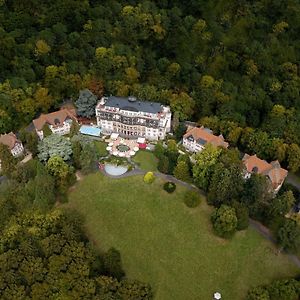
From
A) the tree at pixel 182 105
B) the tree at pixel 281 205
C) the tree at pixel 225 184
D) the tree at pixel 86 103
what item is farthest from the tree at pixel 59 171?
the tree at pixel 281 205

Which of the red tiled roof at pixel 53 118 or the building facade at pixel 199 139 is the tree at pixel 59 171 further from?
the building facade at pixel 199 139

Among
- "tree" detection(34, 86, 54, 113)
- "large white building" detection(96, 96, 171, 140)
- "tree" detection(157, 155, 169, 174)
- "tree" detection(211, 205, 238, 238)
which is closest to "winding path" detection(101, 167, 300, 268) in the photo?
"tree" detection(157, 155, 169, 174)

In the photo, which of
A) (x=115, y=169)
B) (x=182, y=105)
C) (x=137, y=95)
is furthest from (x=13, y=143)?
(x=182, y=105)

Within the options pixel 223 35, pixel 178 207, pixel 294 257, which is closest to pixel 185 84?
pixel 223 35

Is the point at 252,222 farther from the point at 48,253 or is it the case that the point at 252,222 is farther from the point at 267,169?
the point at 48,253

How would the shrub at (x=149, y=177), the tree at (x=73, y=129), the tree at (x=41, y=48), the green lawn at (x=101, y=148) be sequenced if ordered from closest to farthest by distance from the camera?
the shrub at (x=149, y=177), the tree at (x=73, y=129), the green lawn at (x=101, y=148), the tree at (x=41, y=48)

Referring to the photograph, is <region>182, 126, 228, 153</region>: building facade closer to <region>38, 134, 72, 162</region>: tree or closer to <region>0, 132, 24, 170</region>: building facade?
<region>38, 134, 72, 162</region>: tree
